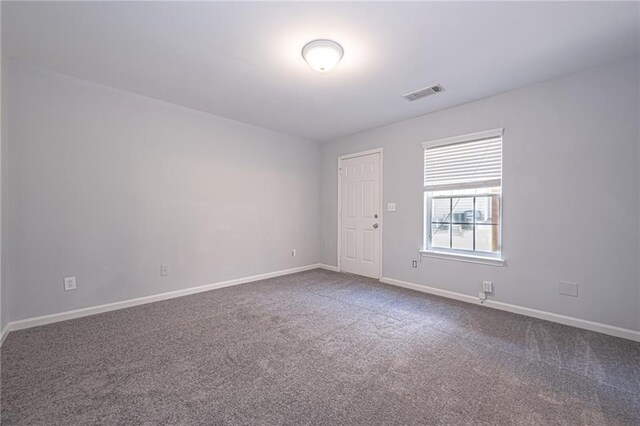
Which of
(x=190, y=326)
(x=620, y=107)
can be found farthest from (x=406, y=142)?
(x=190, y=326)

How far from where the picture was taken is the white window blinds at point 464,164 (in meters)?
3.30

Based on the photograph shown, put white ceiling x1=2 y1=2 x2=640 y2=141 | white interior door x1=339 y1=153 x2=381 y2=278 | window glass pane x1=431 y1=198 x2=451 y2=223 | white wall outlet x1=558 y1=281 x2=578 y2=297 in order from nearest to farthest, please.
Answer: white ceiling x1=2 y1=2 x2=640 y2=141 < white wall outlet x1=558 y1=281 x2=578 y2=297 < window glass pane x1=431 y1=198 x2=451 y2=223 < white interior door x1=339 y1=153 x2=381 y2=278

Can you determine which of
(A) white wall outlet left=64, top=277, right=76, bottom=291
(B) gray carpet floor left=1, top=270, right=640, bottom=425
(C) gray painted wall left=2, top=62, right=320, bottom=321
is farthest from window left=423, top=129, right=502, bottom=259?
(A) white wall outlet left=64, top=277, right=76, bottom=291

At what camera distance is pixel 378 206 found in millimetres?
4547

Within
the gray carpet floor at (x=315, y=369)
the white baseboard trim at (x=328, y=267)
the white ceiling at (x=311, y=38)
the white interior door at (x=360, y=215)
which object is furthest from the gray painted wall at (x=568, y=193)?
the white baseboard trim at (x=328, y=267)

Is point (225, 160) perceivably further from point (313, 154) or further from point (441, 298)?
point (441, 298)

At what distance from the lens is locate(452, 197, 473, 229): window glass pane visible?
355 cm

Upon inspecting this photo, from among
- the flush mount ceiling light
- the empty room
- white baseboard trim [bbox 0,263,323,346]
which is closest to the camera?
the empty room

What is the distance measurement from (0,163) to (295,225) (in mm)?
3637

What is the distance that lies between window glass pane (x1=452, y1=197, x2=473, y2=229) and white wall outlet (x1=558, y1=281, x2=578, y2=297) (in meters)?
1.07

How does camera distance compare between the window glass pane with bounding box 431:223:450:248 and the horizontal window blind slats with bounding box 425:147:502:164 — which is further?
the window glass pane with bounding box 431:223:450:248

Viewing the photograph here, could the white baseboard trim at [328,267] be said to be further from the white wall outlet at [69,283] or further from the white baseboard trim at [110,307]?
the white wall outlet at [69,283]

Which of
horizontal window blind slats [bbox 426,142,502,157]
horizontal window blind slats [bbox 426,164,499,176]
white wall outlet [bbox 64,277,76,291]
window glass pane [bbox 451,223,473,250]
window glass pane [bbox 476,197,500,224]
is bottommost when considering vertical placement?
white wall outlet [bbox 64,277,76,291]

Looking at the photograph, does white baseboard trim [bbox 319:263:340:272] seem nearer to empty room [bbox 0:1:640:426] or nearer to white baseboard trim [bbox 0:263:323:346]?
empty room [bbox 0:1:640:426]
